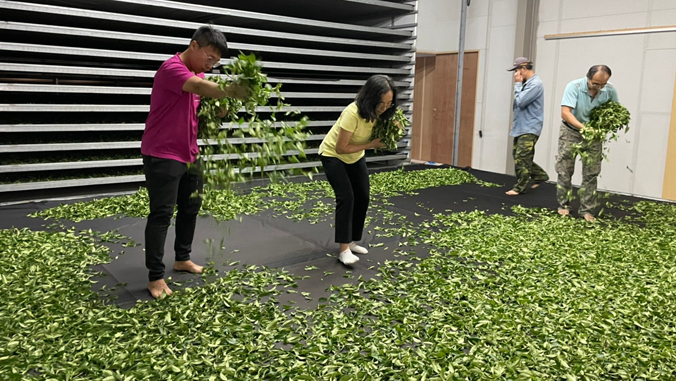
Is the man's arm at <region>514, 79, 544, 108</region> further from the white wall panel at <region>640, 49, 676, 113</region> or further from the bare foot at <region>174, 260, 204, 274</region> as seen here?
the bare foot at <region>174, 260, 204, 274</region>

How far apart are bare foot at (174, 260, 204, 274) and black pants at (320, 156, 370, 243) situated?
1.07 metres

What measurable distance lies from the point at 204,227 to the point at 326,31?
5388 millimetres

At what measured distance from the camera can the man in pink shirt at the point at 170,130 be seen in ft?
9.65

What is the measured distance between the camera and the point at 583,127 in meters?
5.14

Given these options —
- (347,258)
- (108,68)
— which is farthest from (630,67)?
(108,68)

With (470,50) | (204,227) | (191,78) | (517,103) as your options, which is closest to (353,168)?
(191,78)

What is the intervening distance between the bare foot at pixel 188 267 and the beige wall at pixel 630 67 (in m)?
5.68

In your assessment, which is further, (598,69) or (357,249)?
(598,69)

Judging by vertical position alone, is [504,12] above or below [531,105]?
above

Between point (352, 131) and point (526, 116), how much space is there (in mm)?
3831

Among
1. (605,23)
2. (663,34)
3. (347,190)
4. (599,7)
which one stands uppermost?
(599,7)

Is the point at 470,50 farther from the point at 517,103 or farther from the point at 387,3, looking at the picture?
the point at 517,103

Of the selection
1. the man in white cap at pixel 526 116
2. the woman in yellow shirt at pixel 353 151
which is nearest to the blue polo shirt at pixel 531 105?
the man in white cap at pixel 526 116

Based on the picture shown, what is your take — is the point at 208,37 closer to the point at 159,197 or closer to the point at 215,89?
the point at 215,89
